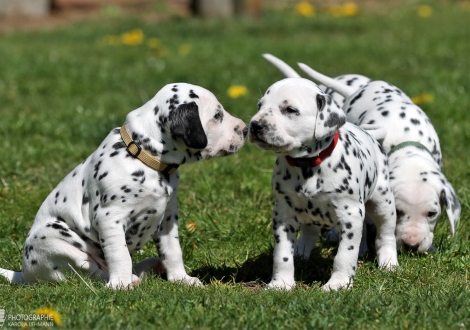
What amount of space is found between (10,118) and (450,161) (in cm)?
523

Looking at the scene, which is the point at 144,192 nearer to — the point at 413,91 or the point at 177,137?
the point at 177,137

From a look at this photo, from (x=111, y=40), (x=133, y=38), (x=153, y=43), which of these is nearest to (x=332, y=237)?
(x=153, y=43)

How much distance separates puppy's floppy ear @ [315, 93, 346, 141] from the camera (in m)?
5.27

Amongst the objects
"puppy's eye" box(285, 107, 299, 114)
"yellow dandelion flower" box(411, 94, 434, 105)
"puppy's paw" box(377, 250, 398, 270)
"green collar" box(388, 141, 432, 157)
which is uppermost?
"puppy's eye" box(285, 107, 299, 114)

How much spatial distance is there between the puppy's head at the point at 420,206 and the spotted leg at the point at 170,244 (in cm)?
171

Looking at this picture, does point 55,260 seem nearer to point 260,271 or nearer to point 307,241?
point 260,271

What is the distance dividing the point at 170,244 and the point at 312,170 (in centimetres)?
114

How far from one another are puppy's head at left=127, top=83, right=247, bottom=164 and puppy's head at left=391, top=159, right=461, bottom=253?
4.99 feet

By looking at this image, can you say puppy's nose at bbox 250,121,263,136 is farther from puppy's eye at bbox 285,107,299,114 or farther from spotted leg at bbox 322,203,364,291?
spotted leg at bbox 322,203,364,291

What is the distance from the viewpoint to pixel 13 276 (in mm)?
5949

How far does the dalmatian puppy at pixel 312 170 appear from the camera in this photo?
5273mm

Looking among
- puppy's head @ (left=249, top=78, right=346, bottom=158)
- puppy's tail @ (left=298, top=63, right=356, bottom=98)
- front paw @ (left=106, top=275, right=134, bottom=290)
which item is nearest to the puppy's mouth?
puppy's head @ (left=249, top=78, right=346, bottom=158)

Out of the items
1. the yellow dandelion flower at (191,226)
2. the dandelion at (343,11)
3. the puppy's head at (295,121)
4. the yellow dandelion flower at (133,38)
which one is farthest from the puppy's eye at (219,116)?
the dandelion at (343,11)

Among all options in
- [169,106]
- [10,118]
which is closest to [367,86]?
[169,106]
